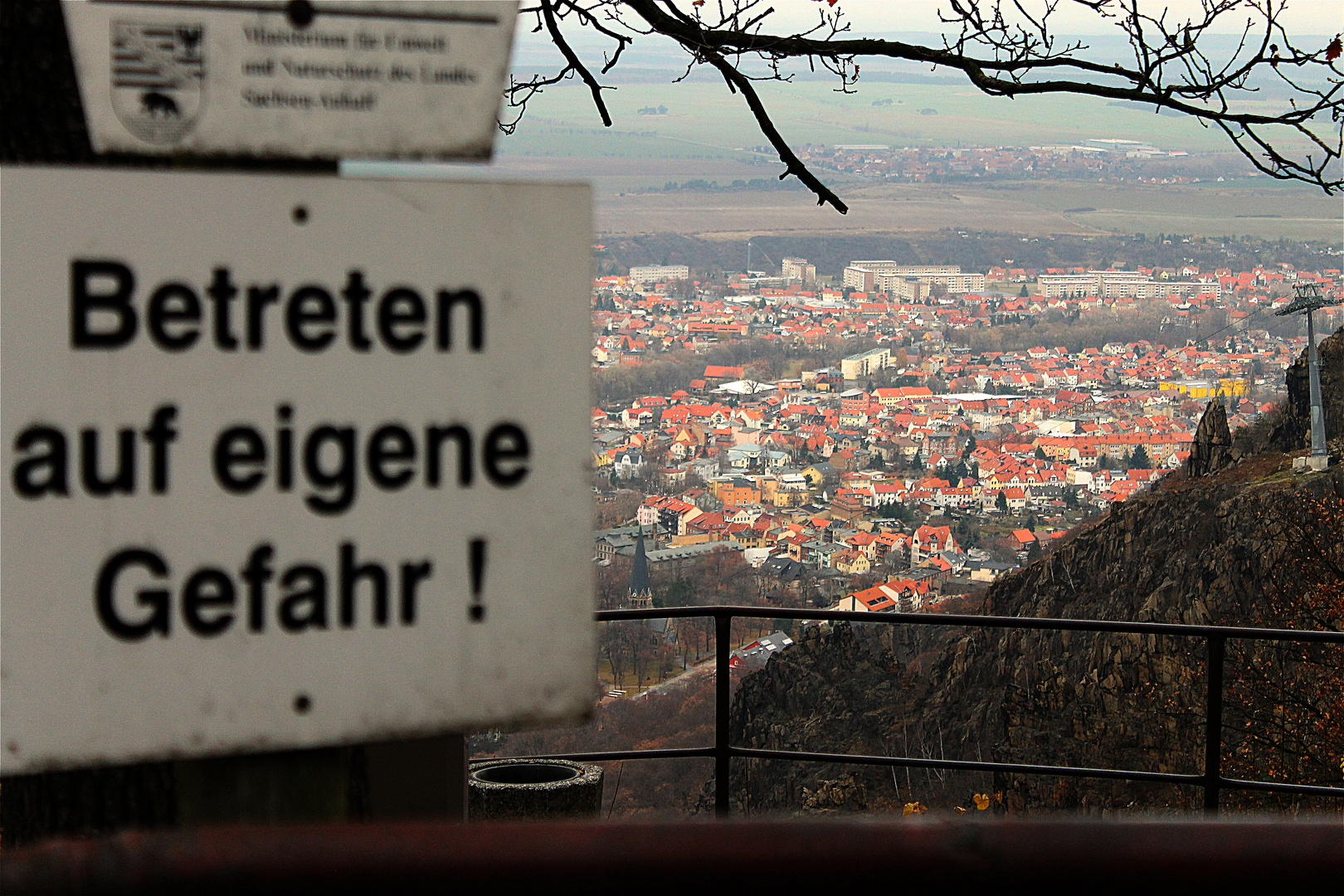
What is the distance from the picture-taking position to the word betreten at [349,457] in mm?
1239

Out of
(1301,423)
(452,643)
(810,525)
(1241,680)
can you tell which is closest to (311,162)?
(452,643)

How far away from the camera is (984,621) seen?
4699mm

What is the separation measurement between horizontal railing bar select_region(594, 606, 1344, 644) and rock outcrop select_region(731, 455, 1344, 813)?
2667cm

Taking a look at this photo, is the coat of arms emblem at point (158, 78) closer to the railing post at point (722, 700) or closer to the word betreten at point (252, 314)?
the word betreten at point (252, 314)

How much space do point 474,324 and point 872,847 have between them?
64cm

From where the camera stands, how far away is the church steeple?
33728 millimetres

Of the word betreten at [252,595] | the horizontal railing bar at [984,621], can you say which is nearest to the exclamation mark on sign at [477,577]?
the word betreten at [252,595]

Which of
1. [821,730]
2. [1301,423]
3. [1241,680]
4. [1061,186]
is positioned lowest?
[821,730]

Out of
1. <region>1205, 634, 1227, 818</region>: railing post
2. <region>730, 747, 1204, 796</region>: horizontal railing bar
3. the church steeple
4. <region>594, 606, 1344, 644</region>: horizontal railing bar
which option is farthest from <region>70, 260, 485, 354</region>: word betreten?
the church steeple

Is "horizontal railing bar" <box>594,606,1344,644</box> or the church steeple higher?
"horizontal railing bar" <box>594,606,1344,644</box>

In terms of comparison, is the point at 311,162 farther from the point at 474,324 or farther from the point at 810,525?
the point at 810,525

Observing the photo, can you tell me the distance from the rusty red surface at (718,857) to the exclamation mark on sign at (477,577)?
0.42 meters

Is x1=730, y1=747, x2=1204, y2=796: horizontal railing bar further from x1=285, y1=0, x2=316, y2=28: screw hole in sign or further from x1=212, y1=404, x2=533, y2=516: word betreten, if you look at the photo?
x1=285, y1=0, x2=316, y2=28: screw hole in sign

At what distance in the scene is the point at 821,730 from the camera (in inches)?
1518
